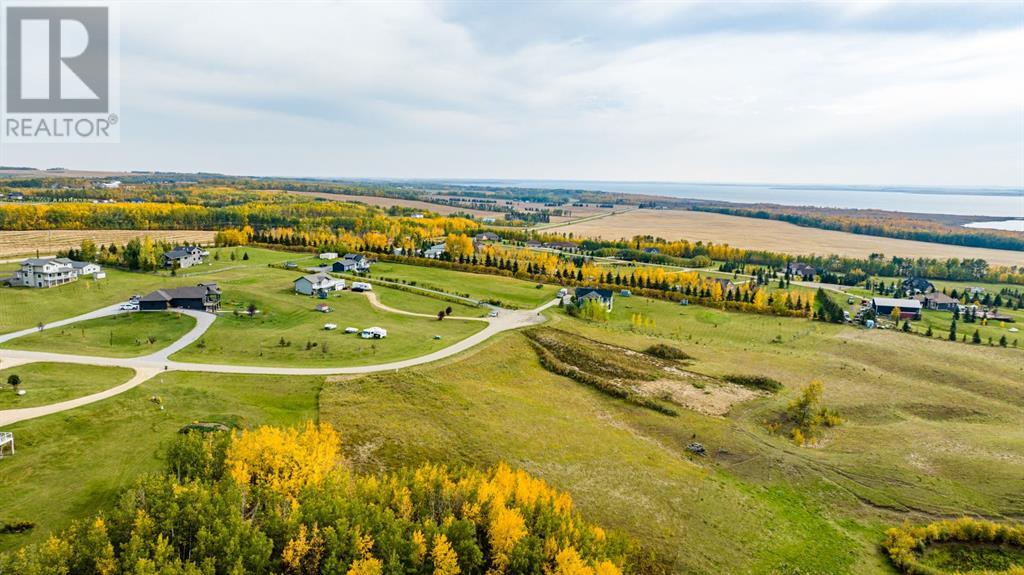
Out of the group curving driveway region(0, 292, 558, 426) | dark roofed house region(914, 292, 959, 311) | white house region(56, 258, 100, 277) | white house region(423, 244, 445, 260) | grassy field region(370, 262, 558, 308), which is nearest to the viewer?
curving driveway region(0, 292, 558, 426)

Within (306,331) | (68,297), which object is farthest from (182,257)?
(306,331)

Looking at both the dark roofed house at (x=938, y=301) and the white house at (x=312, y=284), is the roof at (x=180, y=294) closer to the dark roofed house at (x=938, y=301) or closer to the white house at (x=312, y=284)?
the white house at (x=312, y=284)

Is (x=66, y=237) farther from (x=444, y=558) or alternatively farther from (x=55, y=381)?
(x=444, y=558)

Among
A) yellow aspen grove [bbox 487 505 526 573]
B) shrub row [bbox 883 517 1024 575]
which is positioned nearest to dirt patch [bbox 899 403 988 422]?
shrub row [bbox 883 517 1024 575]

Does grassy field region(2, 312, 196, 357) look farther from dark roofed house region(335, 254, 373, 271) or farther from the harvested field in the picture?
the harvested field

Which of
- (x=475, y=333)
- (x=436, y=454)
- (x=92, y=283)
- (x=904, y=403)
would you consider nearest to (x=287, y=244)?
(x=92, y=283)

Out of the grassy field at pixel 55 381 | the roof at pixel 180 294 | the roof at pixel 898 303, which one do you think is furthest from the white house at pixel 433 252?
the roof at pixel 898 303
